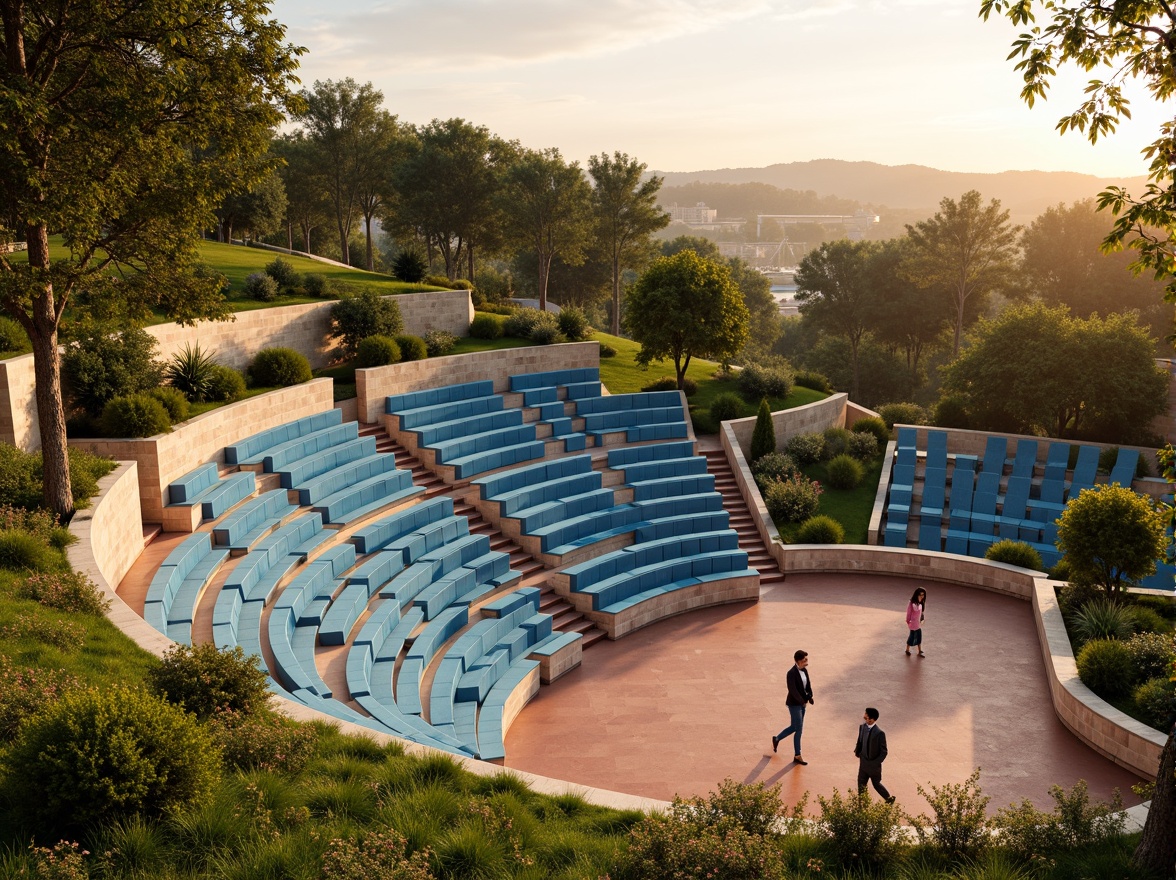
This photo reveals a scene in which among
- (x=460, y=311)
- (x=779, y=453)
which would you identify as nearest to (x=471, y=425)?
(x=460, y=311)

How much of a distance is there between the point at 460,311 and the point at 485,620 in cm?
1577

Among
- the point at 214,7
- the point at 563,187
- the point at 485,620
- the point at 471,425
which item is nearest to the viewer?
the point at 214,7

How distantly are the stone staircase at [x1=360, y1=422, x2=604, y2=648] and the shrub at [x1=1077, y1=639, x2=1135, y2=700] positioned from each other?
909 centimetres

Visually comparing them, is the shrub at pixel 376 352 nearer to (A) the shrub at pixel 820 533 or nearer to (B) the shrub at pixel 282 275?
(B) the shrub at pixel 282 275

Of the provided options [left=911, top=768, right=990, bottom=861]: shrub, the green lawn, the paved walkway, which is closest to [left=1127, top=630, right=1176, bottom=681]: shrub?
the paved walkway

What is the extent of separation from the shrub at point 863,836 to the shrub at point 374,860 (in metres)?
3.58

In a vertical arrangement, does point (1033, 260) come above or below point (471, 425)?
above

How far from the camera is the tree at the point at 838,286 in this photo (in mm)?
57938

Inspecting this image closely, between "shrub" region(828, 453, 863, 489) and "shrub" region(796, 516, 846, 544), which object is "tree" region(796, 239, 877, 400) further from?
"shrub" region(796, 516, 846, 544)

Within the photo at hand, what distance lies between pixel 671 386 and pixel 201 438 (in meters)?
16.5

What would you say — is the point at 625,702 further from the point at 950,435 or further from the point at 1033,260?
the point at 1033,260

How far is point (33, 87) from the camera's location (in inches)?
419

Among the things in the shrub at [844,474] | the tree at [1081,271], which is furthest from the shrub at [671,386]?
the tree at [1081,271]

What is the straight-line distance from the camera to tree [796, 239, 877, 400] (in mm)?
57938
